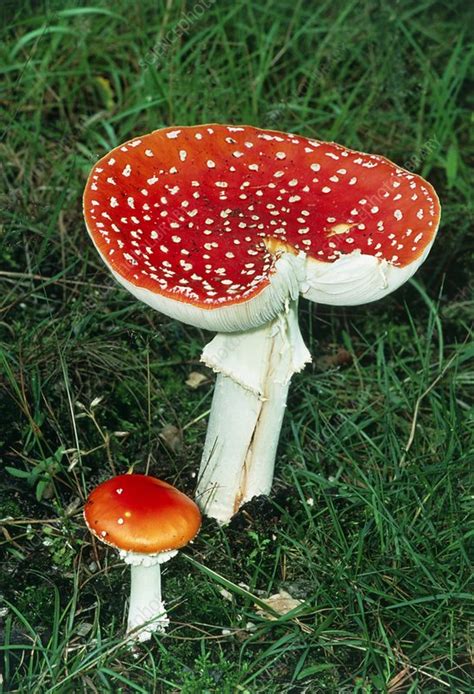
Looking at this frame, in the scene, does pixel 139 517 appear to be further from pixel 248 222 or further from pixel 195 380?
pixel 195 380

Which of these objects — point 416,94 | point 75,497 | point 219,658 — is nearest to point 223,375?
point 75,497

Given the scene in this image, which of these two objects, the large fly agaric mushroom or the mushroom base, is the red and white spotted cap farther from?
the mushroom base

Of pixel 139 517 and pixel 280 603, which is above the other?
pixel 139 517

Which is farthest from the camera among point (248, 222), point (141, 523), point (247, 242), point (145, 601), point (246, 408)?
point (246, 408)

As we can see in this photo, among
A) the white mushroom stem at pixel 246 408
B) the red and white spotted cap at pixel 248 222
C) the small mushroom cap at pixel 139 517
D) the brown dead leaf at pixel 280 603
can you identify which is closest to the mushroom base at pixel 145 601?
the small mushroom cap at pixel 139 517

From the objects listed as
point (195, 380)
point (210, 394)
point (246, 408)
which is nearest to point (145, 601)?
point (246, 408)

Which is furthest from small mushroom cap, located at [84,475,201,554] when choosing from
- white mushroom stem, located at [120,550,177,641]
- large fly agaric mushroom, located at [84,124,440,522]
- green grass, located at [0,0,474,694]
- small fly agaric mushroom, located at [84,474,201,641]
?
large fly agaric mushroom, located at [84,124,440,522]

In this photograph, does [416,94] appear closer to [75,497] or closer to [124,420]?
[124,420]
